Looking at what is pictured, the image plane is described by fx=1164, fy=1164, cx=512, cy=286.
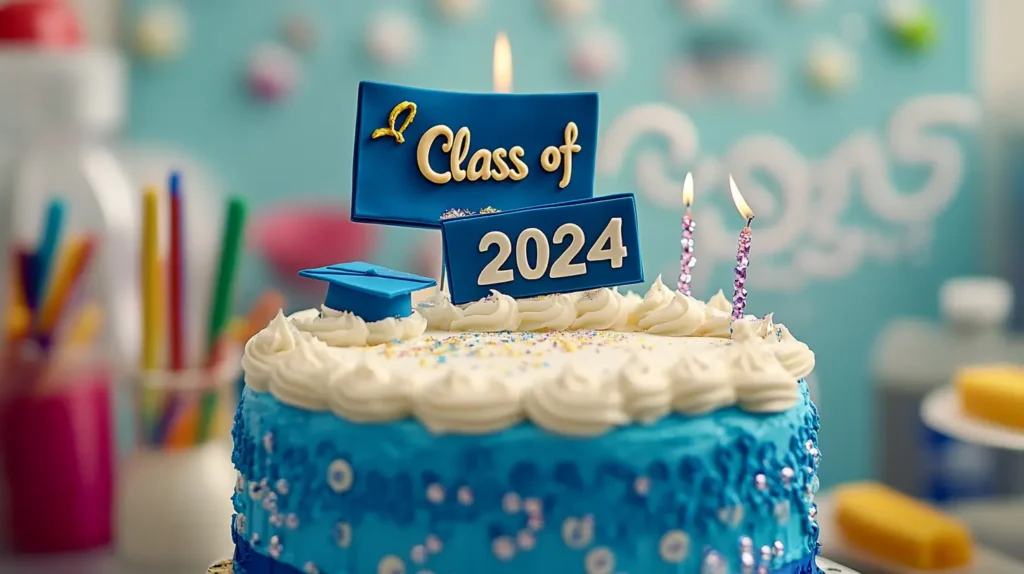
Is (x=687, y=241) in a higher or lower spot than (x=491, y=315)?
higher

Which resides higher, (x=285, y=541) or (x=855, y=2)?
(x=855, y=2)

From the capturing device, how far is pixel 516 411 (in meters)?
1.15

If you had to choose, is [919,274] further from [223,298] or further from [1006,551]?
[223,298]

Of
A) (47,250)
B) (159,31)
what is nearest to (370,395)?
(47,250)

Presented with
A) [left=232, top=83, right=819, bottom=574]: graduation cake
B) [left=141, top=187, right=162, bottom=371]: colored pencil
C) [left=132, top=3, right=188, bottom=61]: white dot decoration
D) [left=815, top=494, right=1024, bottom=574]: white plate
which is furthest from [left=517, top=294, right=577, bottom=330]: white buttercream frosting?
[left=132, top=3, right=188, bottom=61]: white dot decoration

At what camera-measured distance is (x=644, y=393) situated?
1154mm

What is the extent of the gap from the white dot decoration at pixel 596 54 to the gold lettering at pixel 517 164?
1655 millimetres

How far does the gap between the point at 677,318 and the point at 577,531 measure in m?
0.46

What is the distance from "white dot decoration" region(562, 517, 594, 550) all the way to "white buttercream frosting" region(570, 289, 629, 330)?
460 mm

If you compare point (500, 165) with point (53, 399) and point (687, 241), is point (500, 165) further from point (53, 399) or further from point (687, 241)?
point (53, 399)

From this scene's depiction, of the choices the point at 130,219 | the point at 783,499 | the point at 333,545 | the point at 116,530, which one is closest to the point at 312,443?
the point at 333,545

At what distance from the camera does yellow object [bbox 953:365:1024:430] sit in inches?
101

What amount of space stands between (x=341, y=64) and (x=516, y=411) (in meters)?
2.03

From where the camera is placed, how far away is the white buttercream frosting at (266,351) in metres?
1.33
